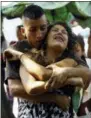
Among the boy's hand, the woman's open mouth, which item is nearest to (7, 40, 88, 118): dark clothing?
the boy's hand

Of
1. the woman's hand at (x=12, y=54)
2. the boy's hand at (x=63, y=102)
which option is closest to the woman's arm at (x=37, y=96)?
the boy's hand at (x=63, y=102)

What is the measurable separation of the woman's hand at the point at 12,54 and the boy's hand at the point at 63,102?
0.80 ft

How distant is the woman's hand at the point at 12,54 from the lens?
1560 mm

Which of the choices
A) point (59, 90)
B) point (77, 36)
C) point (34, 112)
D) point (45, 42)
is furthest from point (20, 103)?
point (77, 36)

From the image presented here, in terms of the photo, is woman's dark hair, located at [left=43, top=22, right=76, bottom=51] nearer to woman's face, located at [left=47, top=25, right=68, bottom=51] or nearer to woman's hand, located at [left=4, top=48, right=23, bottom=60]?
woman's face, located at [left=47, top=25, right=68, bottom=51]

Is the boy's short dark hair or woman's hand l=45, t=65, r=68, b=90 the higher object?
the boy's short dark hair

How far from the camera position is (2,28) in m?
1.59

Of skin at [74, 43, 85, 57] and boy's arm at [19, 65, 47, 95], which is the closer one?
boy's arm at [19, 65, 47, 95]

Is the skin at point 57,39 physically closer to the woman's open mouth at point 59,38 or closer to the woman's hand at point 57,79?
the woman's open mouth at point 59,38

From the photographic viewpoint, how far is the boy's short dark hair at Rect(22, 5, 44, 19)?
1565 millimetres

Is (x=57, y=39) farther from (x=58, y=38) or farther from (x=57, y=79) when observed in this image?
(x=57, y=79)

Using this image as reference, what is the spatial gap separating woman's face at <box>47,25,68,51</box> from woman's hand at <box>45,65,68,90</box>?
114 millimetres

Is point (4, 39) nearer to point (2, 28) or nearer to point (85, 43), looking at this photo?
point (2, 28)

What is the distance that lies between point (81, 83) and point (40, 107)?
0.20 meters
